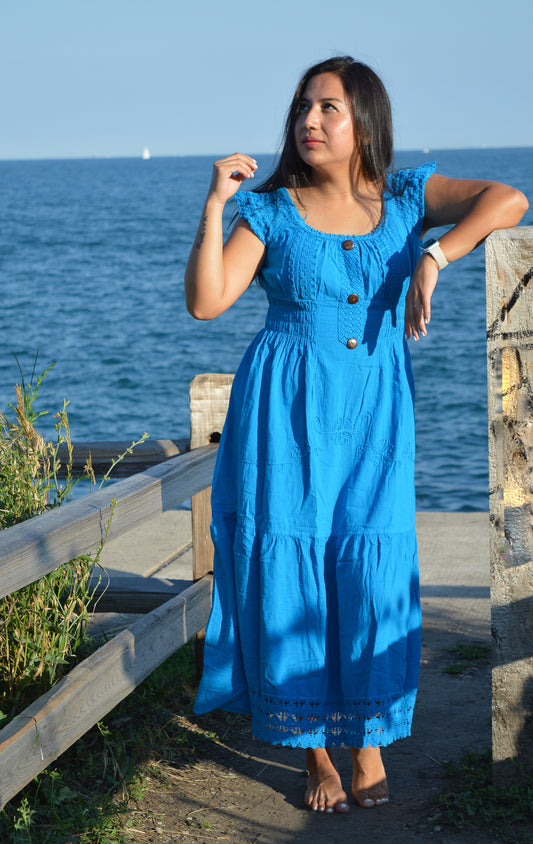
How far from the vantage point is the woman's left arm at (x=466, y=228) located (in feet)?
8.69

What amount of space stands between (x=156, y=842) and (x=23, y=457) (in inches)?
47.0

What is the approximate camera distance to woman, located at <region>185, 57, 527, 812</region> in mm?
2775

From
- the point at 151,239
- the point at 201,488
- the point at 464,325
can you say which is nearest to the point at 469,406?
the point at 464,325

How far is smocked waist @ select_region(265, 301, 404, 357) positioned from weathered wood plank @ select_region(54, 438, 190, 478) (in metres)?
1.02

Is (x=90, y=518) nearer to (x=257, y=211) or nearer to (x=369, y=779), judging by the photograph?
(x=257, y=211)

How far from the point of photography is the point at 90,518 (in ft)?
8.72

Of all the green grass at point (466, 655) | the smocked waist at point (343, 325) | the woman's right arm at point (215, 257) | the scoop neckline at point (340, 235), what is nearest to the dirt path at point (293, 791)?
the green grass at point (466, 655)

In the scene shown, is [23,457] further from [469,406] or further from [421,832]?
[469,406]

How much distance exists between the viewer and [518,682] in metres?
2.77

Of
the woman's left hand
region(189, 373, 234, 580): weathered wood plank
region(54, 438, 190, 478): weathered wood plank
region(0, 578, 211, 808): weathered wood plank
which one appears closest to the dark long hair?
the woman's left hand

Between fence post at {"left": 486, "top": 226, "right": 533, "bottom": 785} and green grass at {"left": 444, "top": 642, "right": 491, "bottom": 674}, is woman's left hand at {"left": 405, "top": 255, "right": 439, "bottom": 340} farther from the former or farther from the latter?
green grass at {"left": 444, "top": 642, "right": 491, "bottom": 674}

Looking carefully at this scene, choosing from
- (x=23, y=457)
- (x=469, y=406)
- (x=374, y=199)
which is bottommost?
(x=469, y=406)

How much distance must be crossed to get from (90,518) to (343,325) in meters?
0.92

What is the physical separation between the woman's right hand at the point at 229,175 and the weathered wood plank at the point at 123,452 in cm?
121
